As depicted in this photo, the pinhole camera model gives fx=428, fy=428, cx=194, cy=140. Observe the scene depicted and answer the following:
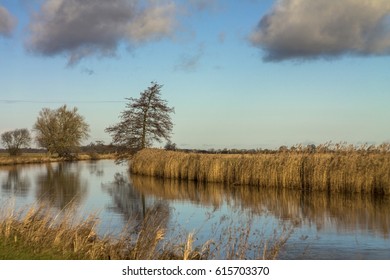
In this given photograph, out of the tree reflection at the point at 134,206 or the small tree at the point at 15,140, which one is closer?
the tree reflection at the point at 134,206

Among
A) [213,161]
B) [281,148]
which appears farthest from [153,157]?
[281,148]

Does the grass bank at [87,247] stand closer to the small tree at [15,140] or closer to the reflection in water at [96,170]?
the reflection in water at [96,170]

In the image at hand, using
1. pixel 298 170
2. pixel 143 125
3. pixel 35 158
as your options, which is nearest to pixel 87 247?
pixel 298 170

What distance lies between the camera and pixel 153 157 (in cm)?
3225

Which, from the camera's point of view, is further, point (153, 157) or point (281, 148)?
point (153, 157)

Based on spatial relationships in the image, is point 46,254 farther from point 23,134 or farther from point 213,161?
point 23,134

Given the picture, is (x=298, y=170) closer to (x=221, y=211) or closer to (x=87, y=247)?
(x=221, y=211)

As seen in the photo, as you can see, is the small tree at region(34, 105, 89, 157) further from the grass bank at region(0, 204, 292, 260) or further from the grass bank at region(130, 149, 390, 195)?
the grass bank at region(0, 204, 292, 260)

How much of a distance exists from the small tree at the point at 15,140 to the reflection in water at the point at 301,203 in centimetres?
4570

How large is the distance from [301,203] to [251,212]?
3401 mm

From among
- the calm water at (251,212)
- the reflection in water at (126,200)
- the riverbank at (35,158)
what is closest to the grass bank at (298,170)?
the calm water at (251,212)

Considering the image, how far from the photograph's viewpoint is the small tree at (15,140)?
62625 millimetres

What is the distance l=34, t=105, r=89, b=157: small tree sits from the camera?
196 feet
